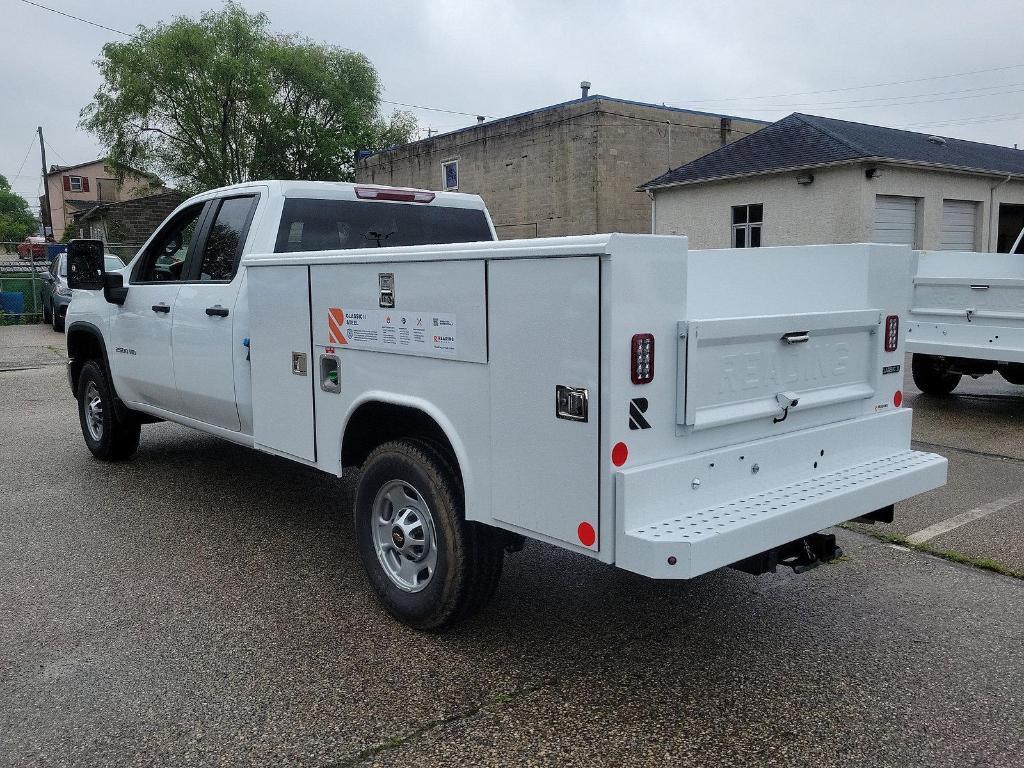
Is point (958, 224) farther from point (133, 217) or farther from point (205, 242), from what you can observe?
point (133, 217)

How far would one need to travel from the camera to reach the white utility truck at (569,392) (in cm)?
315

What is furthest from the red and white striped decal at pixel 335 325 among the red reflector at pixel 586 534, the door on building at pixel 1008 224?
the door on building at pixel 1008 224

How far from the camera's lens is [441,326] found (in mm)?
3746

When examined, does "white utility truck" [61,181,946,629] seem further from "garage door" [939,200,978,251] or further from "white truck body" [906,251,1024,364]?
"garage door" [939,200,978,251]

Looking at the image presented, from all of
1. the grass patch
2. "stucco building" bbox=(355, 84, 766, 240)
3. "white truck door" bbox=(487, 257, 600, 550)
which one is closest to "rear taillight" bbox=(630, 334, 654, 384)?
"white truck door" bbox=(487, 257, 600, 550)

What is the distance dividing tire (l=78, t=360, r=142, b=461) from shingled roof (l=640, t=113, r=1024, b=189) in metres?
17.1

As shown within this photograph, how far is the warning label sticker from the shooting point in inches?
147

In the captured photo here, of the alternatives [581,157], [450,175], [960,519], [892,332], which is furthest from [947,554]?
[450,175]

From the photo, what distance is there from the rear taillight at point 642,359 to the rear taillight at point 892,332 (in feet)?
5.47

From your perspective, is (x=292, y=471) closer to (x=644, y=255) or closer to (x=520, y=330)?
(x=520, y=330)

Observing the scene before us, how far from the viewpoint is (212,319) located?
5.59 metres

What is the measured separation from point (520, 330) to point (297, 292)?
177 centimetres

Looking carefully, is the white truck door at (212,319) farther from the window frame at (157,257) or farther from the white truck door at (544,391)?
the white truck door at (544,391)

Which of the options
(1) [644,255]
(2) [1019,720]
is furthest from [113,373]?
(2) [1019,720]
